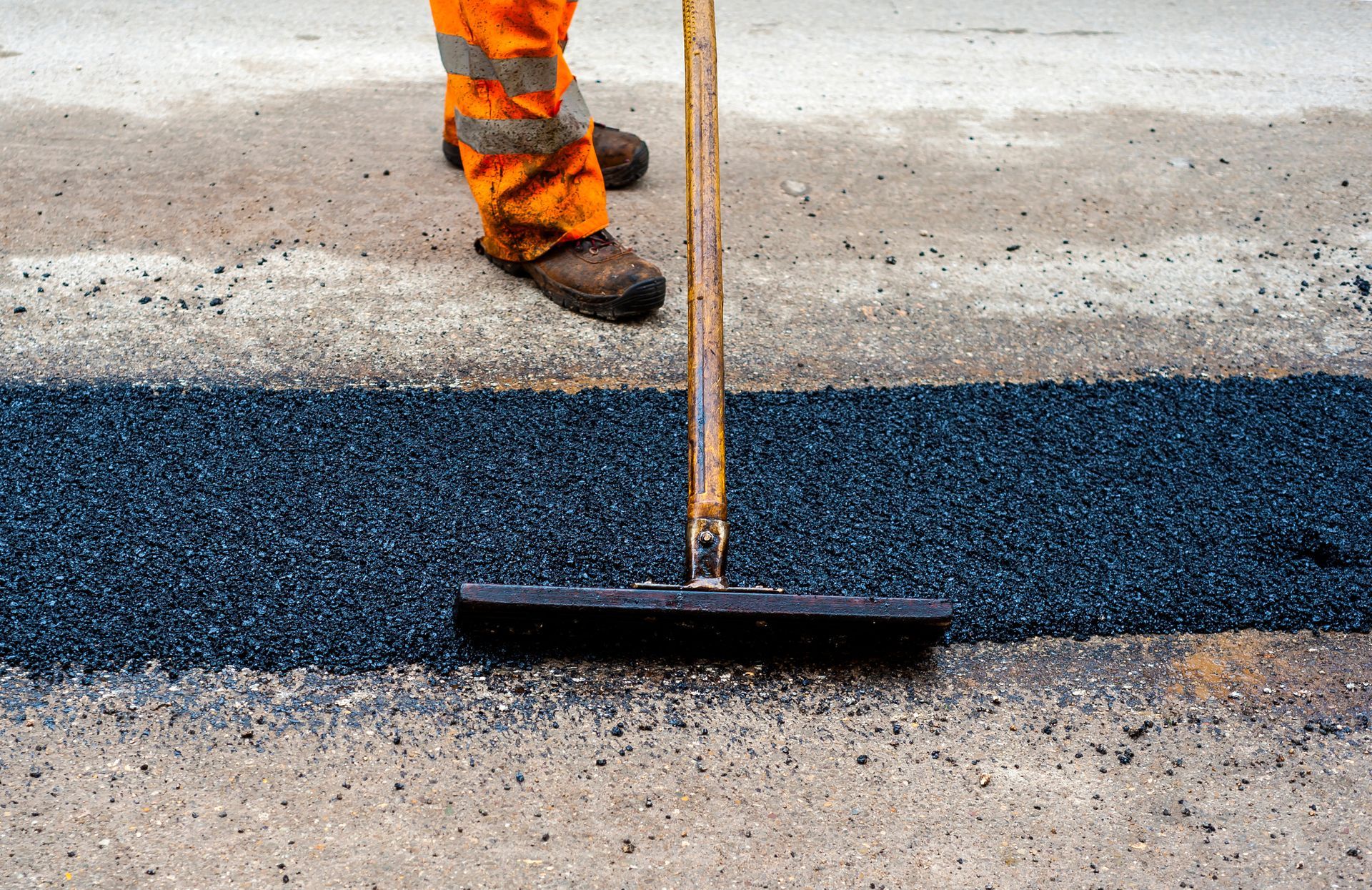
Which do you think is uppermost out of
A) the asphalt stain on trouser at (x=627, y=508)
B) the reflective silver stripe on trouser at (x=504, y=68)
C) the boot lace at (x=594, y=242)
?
the reflective silver stripe on trouser at (x=504, y=68)

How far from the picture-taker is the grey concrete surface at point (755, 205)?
260 centimetres

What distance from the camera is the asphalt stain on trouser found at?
69.5 inches

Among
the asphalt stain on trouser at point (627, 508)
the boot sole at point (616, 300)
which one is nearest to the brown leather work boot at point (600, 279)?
the boot sole at point (616, 300)

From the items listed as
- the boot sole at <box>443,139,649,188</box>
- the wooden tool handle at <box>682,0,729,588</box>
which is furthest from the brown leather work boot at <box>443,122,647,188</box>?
the wooden tool handle at <box>682,0,729,588</box>

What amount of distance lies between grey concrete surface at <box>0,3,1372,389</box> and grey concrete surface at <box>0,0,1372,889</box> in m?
0.02

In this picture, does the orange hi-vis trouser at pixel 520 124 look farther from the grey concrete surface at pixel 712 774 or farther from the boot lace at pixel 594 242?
the grey concrete surface at pixel 712 774

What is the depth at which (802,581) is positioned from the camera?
6.07 feet

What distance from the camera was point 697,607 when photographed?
4.98 ft

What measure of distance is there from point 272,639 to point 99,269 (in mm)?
1593

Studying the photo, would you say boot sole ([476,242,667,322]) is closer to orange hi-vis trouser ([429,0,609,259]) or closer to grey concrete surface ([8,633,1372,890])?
orange hi-vis trouser ([429,0,609,259])

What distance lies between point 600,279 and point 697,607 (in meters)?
1.31

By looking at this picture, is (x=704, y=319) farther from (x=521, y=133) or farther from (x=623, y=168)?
(x=623, y=168)

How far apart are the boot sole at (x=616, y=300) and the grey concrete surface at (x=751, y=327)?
0.04m

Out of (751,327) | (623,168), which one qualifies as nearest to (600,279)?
(751,327)
